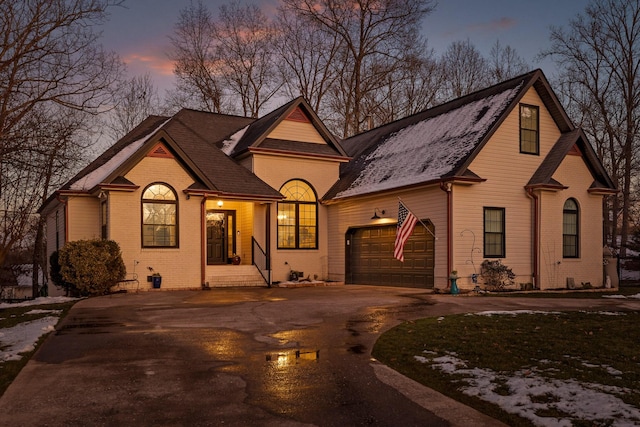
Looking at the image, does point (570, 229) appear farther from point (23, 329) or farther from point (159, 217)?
point (23, 329)

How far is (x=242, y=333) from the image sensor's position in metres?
10.1

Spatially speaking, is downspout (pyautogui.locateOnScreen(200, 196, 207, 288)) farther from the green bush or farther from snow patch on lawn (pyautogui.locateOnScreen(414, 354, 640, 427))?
snow patch on lawn (pyautogui.locateOnScreen(414, 354, 640, 427))

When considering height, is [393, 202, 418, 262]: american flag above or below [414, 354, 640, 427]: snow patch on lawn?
above

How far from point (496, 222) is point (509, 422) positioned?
1457 centimetres

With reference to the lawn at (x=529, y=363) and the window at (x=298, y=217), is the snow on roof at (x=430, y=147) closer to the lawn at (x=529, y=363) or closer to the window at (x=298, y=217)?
the window at (x=298, y=217)

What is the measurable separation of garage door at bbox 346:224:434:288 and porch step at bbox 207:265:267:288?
3961mm

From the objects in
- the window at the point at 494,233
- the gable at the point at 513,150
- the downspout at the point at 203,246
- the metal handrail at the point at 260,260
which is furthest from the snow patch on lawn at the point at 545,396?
the metal handrail at the point at 260,260

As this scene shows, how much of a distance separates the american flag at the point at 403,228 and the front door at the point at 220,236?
25.8ft

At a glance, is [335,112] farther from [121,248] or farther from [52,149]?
[52,149]

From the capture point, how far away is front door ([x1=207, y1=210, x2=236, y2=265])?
22984 mm

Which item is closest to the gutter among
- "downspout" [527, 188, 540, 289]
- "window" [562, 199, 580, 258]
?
"downspout" [527, 188, 540, 289]

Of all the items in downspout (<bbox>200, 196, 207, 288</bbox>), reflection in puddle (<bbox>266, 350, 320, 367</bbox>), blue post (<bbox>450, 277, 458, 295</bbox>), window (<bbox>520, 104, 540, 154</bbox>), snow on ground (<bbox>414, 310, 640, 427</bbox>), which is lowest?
blue post (<bbox>450, 277, 458, 295</bbox>)

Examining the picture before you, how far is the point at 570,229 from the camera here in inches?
818

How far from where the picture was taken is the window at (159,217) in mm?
19297
